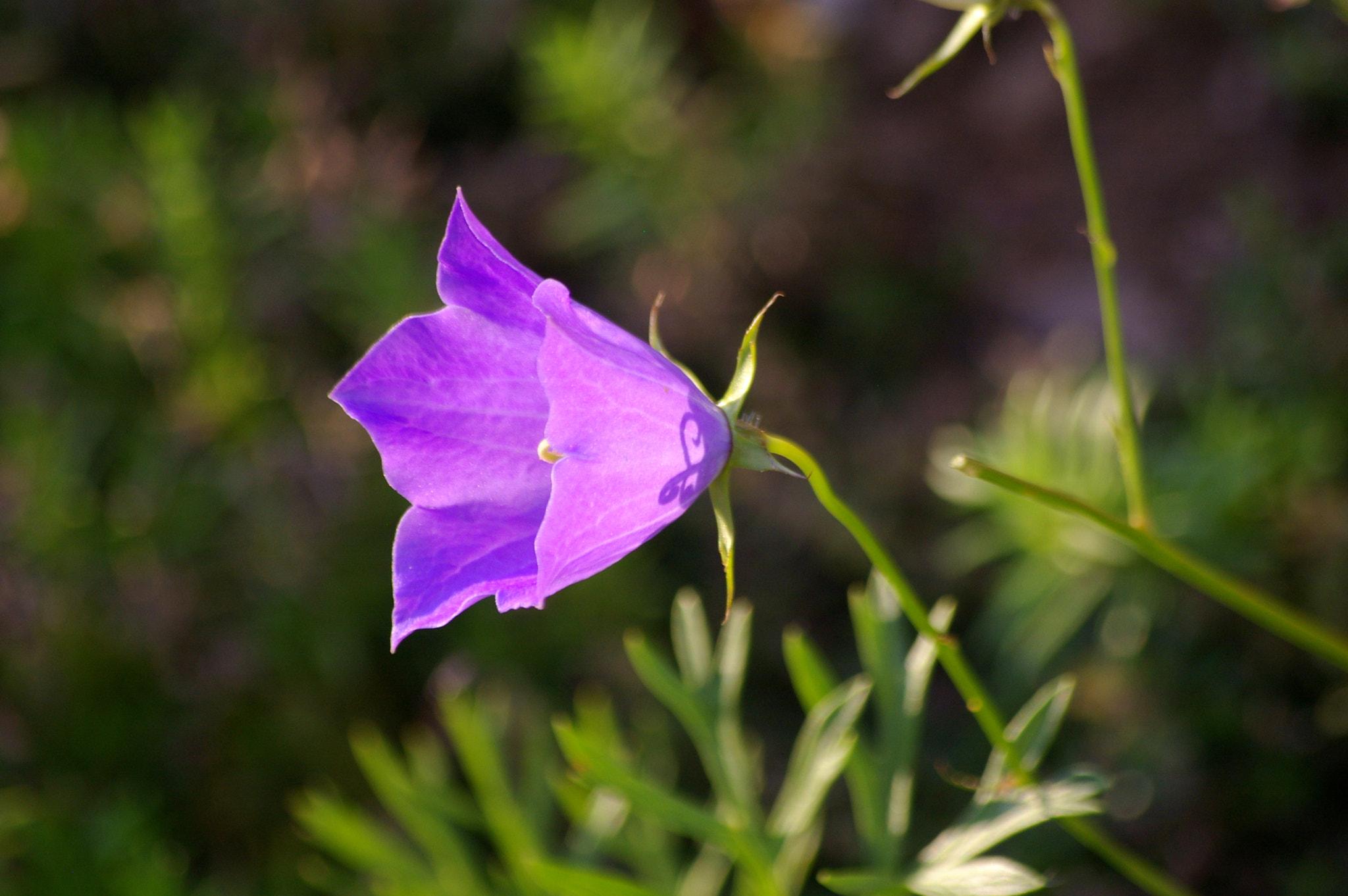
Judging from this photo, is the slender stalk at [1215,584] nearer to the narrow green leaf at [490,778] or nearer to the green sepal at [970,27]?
the green sepal at [970,27]

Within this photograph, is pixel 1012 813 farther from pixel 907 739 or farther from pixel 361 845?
pixel 361 845

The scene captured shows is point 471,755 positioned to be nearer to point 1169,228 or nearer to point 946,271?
point 946,271

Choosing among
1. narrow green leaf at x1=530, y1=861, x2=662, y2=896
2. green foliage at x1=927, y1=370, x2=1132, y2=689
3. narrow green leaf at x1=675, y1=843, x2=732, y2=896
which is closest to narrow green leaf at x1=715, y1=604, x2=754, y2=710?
narrow green leaf at x1=530, y1=861, x2=662, y2=896

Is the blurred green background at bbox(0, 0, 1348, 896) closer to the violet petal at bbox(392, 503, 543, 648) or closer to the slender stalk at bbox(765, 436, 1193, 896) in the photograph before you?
the slender stalk at bbox(765, 436, 1193, 896)

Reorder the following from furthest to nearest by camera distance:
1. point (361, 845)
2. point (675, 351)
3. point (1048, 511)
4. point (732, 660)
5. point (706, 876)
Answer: point (675, 351)
point (1048, 511)
point (706, 876)
point (361, 845)
point (732, 660)

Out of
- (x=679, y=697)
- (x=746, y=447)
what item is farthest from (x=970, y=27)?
(x=679, y=697)

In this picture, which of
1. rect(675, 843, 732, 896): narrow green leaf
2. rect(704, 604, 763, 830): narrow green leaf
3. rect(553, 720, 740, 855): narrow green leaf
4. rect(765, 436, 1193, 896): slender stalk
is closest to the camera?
rect(765, 436, 1193, 896): slender stalk
